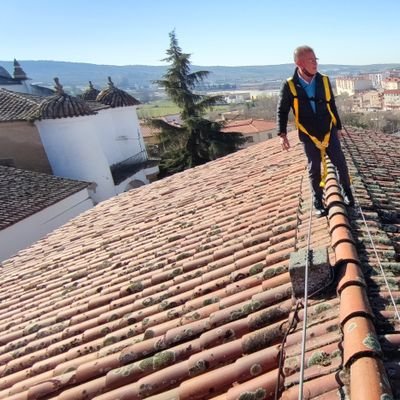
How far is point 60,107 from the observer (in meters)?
18.0

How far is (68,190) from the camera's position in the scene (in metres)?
14.5

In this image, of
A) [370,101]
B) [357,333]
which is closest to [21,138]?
[357,333]

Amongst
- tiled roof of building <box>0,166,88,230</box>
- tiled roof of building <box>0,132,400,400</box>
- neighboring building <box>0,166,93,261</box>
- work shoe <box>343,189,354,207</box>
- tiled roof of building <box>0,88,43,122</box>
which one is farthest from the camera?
tiled roof of building <box>0,88,43,122</box>

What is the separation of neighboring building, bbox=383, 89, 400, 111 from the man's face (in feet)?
315

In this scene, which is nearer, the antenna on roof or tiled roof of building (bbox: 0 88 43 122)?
tiled roof of building (bbox: 0 88 43 122)

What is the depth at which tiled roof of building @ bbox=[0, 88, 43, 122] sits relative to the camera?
57.0ft

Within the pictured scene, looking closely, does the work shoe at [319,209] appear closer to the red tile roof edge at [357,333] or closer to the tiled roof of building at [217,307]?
the tiled roof of building at [217,307]

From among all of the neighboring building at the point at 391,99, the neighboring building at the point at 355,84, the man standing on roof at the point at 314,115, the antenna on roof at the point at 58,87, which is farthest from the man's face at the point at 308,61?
the neighboring building at the point at 355,84

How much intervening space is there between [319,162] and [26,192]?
1177cm

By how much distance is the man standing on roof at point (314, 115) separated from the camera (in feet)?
11.1

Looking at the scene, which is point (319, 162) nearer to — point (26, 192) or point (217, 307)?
point (217, 307)

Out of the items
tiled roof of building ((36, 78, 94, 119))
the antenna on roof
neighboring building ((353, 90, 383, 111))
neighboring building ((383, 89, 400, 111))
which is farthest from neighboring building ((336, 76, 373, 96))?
the antenna on roof

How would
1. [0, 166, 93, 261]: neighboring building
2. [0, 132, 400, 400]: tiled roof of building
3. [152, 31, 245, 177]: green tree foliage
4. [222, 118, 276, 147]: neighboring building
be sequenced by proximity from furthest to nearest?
1. [222, 118, 276, 147]: neighboring building
2. [152, 31, 245, 177]: green tree foliage
3. [0, 166, 93, 261]: neighboring building
4. [0, 132, 400, 400]: tiled roof of building

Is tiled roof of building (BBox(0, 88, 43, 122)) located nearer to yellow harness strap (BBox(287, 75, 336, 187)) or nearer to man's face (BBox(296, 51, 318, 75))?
yellow harness strap (BBox(287, 75, 336, 187))
